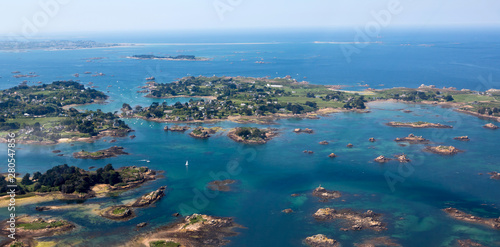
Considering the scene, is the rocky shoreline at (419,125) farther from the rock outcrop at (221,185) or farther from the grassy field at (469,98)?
the rock outcrop at (221,185)

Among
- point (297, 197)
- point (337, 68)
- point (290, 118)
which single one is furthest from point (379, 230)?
point (337, 68)

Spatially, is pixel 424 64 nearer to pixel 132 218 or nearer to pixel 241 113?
pixel 241 113

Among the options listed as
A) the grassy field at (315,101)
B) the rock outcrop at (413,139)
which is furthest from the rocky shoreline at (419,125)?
the grassy field at (315,101)

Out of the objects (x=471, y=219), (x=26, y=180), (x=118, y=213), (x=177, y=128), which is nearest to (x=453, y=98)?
(x=471, y=219)

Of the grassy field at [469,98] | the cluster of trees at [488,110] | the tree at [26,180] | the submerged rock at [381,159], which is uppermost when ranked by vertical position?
the grassy field at [469,98]

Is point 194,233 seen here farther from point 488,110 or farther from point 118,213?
point 488,110

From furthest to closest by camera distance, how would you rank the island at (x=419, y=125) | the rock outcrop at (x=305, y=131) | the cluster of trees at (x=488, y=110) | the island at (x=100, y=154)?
the cluster of trees at (x=488, y=110), the island at (x=419, y=125), the rock outcrop at (x=305, y=131), the island at (x=100, y=154)

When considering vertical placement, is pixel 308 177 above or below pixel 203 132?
below
